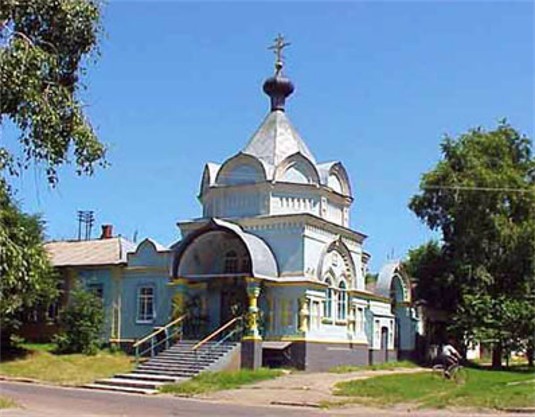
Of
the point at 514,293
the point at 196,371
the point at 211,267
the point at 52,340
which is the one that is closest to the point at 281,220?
the point at 211,267

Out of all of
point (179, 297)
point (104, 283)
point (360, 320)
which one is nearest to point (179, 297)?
point (179, 297)

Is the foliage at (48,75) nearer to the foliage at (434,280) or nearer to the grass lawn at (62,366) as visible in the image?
the grass lawn at (62,366)

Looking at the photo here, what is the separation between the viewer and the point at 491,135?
1569 inches

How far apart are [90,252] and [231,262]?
8876 mm

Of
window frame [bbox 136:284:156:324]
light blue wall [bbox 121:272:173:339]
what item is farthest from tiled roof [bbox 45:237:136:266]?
window frame [bbox 136:284:156:324]

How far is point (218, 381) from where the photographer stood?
80.9ft

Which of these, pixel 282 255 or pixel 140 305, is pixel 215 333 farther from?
pixel 140 305

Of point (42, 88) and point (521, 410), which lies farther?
point (521, 410)

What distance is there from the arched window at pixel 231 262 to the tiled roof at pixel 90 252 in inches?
203

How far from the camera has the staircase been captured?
24766 mm

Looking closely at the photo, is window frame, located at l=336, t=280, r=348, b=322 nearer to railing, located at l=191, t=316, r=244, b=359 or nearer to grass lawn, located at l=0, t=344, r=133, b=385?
railing, located at l=191, t=316, r=244, b=359

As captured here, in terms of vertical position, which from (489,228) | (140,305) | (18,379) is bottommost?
(18,379)

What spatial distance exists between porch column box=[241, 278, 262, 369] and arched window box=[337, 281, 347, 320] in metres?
4.42

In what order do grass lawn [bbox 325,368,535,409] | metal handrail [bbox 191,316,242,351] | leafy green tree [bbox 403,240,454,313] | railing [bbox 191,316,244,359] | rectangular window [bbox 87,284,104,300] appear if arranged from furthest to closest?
1. leafy green tree [bbox 403,240,454,313]
2. rectangular window [bbox 87,284,104,300]
3. railing [bbox 191,316,244,359]
4. metal handrail [bbox 191,316,242,351]
5. grass lawn [bbox 325,368,535,409]
